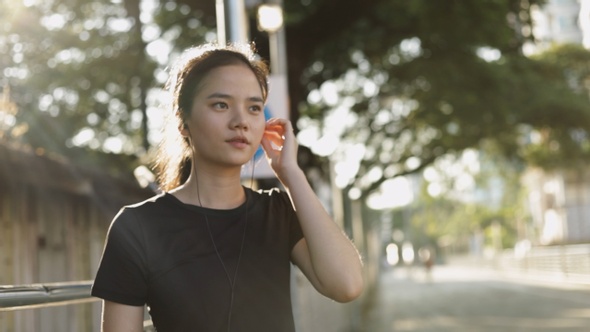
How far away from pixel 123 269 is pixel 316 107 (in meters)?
23.7

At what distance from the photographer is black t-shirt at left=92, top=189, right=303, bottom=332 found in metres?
2.41

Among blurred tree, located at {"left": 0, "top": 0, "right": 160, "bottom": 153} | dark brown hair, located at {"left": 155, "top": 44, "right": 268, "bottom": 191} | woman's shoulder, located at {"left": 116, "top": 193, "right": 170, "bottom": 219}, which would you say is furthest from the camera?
blurred tree, located at {"left": 0, "top": 0, "right": 160, "bottom": 153}

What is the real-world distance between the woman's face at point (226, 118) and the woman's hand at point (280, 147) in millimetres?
132

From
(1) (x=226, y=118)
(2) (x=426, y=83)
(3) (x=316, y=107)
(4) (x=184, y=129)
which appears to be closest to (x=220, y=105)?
(1) (x=226, y=118)

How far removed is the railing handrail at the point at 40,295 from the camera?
293cm

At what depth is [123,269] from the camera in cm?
240

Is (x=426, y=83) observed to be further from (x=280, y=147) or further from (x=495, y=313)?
(x=280, y=147)

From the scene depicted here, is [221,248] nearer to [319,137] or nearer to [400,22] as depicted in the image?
[400,22]

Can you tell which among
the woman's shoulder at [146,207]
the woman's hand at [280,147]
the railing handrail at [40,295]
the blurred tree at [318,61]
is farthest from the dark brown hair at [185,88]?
the blurred tree at [318,61]

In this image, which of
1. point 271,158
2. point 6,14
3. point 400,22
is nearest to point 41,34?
point 6,14

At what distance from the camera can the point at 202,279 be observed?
243 cm

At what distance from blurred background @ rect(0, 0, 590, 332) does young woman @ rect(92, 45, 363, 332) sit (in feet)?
4.45

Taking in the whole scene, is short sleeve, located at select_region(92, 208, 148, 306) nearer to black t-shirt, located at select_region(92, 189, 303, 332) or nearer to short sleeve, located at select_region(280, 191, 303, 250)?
black t-shirt, located at select_region(92, 189, 303, 332)

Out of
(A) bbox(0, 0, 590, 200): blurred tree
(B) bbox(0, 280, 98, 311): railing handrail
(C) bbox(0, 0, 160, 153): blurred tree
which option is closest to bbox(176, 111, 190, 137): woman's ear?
(B) bbox(0, 280, 98, 311): railing handrail
